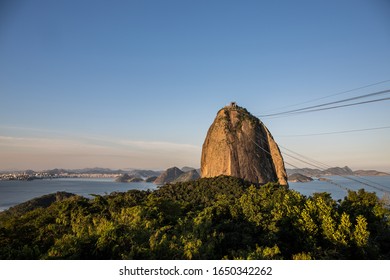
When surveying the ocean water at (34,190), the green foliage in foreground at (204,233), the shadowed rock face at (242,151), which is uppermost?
the shadowed rock face at (242,151)

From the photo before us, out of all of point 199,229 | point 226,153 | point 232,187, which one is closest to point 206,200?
point 232,187

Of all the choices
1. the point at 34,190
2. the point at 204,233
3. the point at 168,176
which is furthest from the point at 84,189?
the point at 204,233

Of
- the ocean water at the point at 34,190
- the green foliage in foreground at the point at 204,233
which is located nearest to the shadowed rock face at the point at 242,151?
the green foliage in foreground at the point at 204,233

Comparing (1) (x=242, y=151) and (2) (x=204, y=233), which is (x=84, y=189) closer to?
(1) (x=242, y=151)

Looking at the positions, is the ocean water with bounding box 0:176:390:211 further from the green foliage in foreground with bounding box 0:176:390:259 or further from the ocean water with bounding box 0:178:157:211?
the green foliage in foreground with bounding box 0:176:390:259

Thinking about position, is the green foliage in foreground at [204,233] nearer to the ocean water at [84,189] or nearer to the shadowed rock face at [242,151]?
the shadowed rock face at [242,151]

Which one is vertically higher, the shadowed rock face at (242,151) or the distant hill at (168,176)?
the shadowed rock face at (242,151)

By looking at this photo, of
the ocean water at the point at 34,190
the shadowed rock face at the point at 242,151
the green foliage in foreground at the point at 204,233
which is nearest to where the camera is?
the green foliage in foreground at the point at 204,233

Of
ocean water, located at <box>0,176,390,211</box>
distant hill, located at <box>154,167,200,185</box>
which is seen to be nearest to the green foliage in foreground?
ocean water, located at <box>0,176,390,211</box>
